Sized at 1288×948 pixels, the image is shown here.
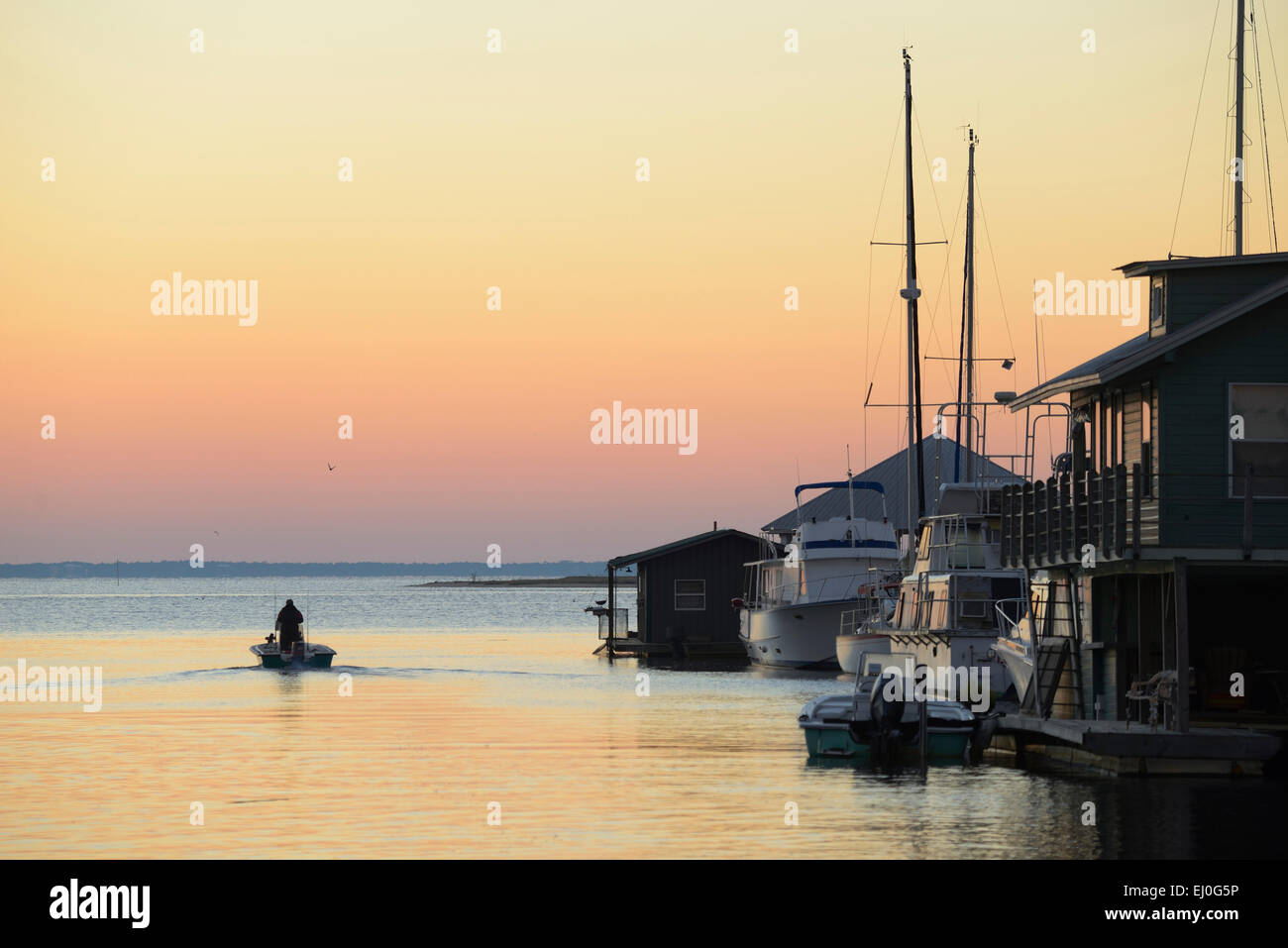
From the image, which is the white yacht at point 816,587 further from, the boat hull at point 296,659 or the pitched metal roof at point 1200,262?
the pitched metal roof at point 1200,262

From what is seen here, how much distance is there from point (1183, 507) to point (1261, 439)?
1.93 metres

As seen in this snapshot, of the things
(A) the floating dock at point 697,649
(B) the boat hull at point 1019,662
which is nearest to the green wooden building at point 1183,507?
(B) the boat hull at point 1019,662

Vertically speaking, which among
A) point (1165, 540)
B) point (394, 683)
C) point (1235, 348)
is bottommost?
point (394, 683)

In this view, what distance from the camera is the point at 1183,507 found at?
30531 millimetres

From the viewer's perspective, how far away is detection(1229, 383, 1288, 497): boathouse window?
3045 cm

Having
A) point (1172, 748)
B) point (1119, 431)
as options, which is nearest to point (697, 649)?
point (1119, 431)

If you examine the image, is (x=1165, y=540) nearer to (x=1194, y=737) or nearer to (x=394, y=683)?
(x=1194, y=737)

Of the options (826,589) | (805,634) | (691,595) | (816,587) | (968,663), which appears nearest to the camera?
(968,663)

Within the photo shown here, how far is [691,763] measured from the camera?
35.0m

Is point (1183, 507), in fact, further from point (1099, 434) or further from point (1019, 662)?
point (1019, 662)

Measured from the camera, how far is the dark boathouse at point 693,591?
8300cm
